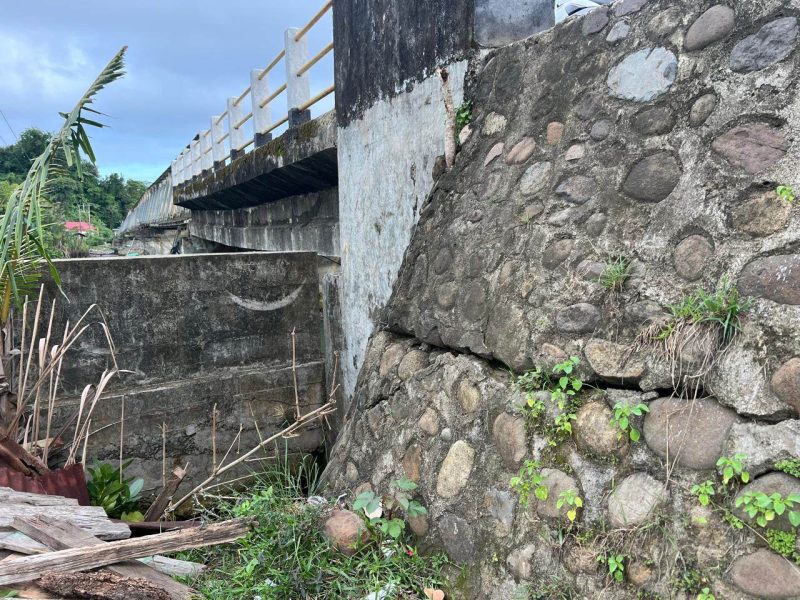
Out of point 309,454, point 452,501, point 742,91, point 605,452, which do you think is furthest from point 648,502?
point 309,454

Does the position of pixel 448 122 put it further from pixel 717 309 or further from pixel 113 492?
pixel 113 492

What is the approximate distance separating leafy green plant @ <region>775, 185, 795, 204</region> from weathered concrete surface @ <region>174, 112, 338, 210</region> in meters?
3.59

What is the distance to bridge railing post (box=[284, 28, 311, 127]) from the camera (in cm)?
581

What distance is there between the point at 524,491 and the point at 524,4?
2.51 m

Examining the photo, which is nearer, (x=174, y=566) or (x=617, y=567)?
(x=617, y=567)

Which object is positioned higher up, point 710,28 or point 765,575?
point 710,28

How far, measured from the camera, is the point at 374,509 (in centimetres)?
252

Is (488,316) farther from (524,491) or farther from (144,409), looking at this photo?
(144,409)

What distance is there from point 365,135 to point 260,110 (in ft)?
→ 12.2

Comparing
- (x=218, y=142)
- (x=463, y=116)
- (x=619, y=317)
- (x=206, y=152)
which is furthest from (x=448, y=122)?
(x=206, y=152)

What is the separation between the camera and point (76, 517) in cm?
284

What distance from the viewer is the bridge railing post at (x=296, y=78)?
5809mm

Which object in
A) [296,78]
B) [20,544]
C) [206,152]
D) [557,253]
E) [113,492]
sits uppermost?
[206,152]

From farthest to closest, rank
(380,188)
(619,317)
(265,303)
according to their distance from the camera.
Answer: (265,303), (380,188), (619,317)
